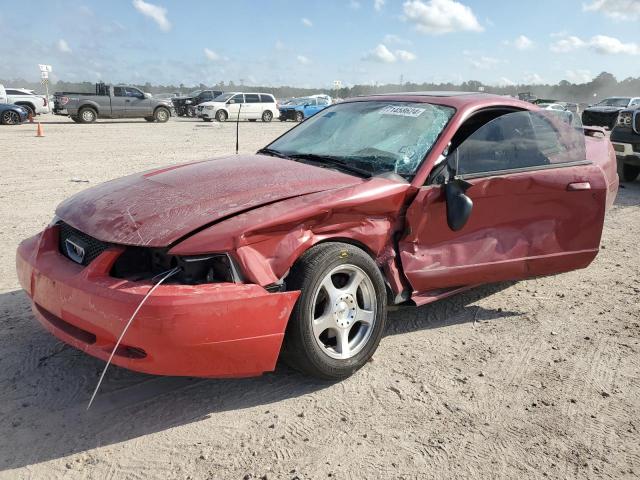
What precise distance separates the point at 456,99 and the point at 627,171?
23.5 feet

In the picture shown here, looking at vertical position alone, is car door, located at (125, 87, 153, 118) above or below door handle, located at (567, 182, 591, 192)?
above

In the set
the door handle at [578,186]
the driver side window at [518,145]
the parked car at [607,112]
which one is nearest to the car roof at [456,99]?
the driver side window at [518,145]

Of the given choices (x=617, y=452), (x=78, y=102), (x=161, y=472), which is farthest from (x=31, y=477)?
(x=78, y=102)

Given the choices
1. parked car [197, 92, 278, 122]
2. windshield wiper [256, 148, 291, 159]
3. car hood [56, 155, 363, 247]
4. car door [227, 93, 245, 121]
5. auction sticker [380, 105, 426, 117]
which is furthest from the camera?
car door [227, 93, 245, 121]

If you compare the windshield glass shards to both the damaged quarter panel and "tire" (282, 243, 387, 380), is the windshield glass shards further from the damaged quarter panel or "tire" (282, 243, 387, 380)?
"tire" (282, 243, 387, 380)

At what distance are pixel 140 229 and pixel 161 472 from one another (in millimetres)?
1122

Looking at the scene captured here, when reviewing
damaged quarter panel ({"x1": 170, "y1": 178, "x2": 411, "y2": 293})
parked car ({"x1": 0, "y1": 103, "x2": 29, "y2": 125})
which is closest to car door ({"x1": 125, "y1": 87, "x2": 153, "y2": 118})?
parked car ({"x1": 0, "y1": 103, "x2": 29, "y2": 125})

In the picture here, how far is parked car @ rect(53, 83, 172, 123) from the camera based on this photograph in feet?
79.3

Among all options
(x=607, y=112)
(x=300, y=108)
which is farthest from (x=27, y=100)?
(x=607, y=112)

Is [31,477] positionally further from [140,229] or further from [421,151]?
[421,151]

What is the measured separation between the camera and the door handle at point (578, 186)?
3.97 meters

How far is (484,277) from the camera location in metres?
3.75

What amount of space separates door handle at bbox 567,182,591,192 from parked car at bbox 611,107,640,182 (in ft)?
18.2

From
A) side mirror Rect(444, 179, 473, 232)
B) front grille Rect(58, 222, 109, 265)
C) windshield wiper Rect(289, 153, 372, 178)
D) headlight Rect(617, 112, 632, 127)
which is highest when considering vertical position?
headlight Rect(617, 112, 632, 127)
